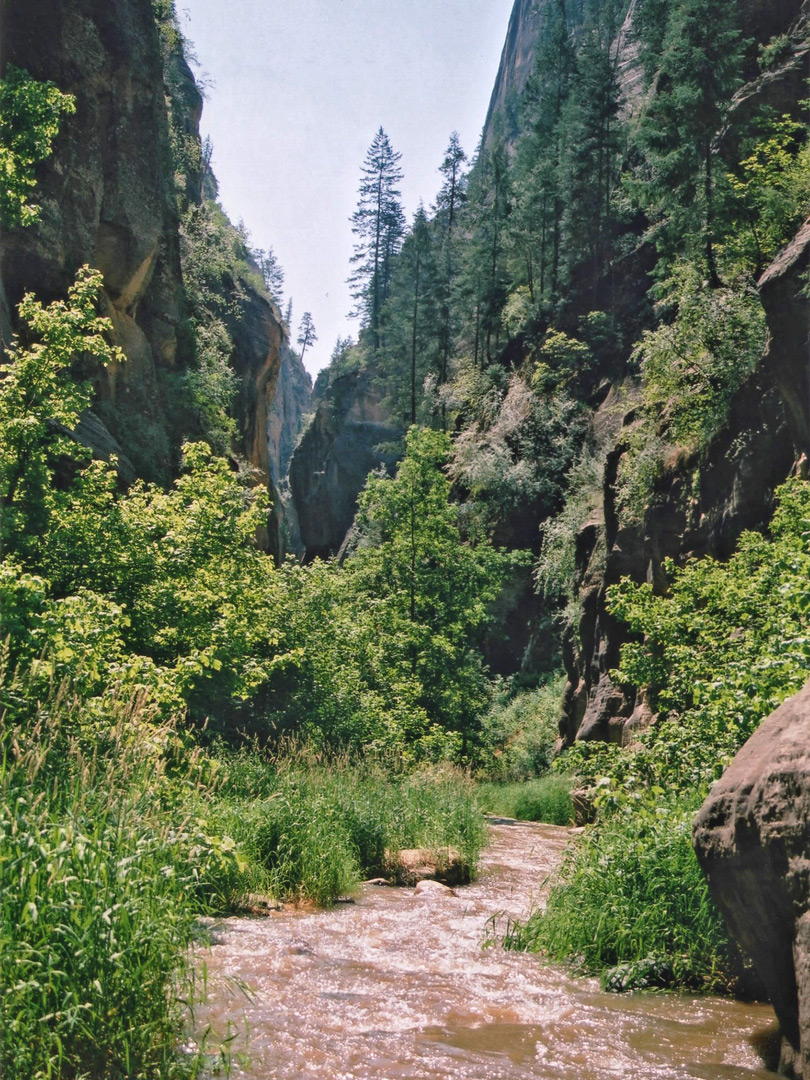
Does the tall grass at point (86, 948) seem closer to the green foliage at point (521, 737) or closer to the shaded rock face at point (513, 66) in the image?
the green foliage at point (521, 737)

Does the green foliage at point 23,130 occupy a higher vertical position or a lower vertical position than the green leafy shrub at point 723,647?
higher

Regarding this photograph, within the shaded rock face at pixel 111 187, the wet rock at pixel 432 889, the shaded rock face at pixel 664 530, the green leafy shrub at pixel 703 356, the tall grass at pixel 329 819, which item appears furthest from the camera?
the shaded rock face at pixel 111 187

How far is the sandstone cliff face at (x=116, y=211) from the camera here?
63.1ft

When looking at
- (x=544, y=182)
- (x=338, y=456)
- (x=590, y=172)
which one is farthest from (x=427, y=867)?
(x=338, y=456)

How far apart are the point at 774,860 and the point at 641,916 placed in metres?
2.31

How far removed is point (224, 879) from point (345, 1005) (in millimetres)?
3291

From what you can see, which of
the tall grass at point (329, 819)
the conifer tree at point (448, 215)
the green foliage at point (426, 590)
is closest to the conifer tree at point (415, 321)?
the conifer tree at point (448, 215)

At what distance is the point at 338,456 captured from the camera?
2008 inches

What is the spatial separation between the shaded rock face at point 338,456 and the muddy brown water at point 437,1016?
4212cm

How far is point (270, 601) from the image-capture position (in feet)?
56.8

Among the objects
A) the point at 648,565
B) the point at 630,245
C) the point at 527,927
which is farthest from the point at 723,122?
the point at 527,927

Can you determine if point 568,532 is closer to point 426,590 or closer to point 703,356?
point 426,590

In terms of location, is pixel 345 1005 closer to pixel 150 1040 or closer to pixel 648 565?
pixel 150 1040

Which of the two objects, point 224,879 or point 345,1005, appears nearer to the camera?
point 345,1005
